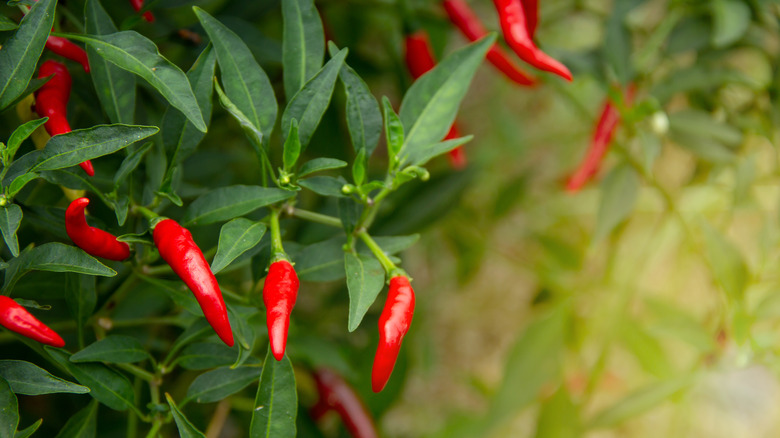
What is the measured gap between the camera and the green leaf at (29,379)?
1.38 feet

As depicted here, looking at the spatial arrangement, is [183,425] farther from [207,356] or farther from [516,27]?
[516,27]

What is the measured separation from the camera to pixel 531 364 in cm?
94

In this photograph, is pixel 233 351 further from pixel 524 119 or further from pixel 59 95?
pixel 524 119

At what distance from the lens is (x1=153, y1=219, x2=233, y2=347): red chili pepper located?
0.43 m

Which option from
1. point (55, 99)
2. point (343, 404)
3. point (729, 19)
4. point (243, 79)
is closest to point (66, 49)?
point (55, 99)

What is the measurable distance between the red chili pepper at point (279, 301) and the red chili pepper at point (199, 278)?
0.03m

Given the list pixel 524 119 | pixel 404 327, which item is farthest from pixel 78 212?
pixel 524 119

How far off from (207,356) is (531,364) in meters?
0.57

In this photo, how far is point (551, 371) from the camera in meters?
0.92

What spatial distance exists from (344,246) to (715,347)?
549 mm

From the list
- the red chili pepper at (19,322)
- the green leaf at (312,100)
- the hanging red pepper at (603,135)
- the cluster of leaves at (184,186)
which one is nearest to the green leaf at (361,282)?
the cluster of leaves at (184,186)

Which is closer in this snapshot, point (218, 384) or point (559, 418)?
point (218, 384)

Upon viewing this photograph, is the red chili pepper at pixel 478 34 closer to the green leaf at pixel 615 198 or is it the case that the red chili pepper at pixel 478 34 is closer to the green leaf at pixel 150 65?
the green leaf at pixel 615 198

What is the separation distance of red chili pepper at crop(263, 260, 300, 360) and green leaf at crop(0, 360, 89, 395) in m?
0.14
